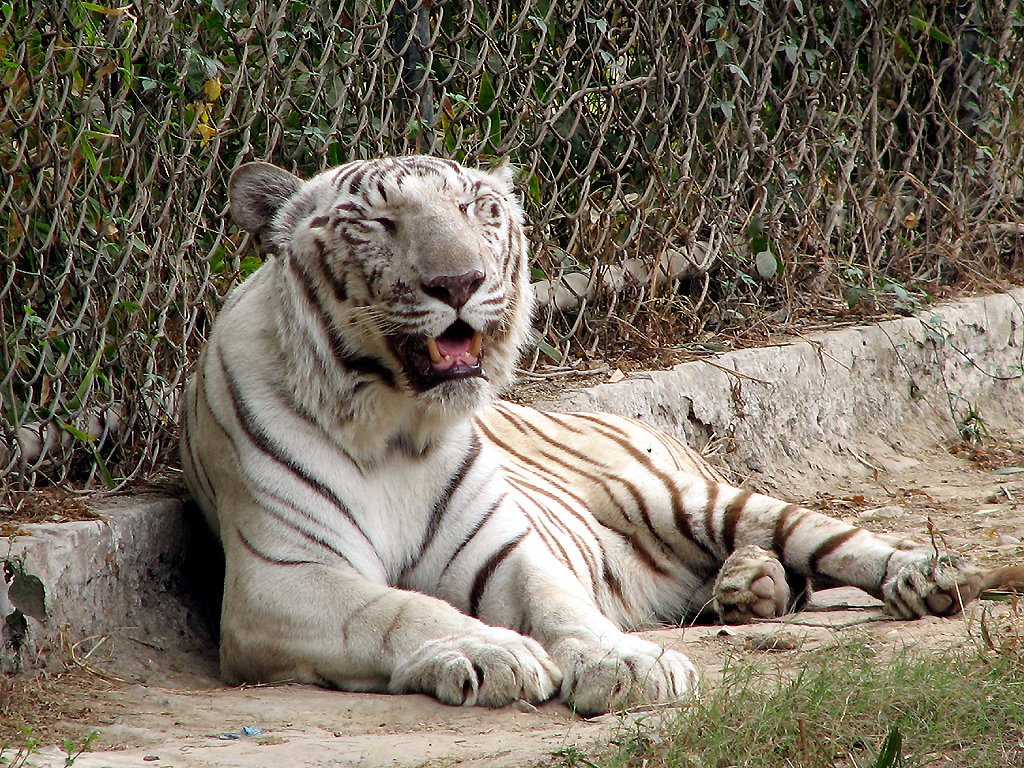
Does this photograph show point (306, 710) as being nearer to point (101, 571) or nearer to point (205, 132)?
point (101, 571)

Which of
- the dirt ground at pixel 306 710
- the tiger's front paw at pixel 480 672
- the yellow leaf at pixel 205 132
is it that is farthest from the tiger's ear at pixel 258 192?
the tiger's front paw at pixel 480 672

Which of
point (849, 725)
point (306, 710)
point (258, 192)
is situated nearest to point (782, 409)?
point (258, 192)

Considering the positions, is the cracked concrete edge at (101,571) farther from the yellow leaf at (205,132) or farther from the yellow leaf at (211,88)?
the yellow leaf at (211,88)

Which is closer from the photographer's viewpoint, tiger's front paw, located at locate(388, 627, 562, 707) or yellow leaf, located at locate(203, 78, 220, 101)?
tiger's front paw, located at locate(388, 627, 562, 707)

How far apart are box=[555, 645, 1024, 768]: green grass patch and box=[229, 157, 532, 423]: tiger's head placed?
3.65 feet

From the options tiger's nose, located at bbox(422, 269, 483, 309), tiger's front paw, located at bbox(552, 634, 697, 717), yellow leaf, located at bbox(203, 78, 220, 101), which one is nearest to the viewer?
tiger's front paw, located at bbox(552, 634, 697, 717)

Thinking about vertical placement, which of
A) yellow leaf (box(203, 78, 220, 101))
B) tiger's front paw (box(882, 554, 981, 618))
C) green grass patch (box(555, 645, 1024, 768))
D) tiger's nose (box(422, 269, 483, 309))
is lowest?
tiger's front paw (box(882, 554, 981, 618))

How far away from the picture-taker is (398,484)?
11.8 feet

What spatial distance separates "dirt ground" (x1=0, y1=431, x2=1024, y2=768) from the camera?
2.60m

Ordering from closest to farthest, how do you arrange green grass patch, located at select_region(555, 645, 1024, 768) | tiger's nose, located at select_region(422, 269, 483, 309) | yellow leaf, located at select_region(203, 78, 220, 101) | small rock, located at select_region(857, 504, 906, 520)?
green grass patch, located at select_region(555, 645, 1024, 768), tiger's nose, located at select_region(422, 269, 483, 309), yellow leaf, located at select_region(203, 78, 220, 101), small rock, located at select_region(857, 504, 906, 520)

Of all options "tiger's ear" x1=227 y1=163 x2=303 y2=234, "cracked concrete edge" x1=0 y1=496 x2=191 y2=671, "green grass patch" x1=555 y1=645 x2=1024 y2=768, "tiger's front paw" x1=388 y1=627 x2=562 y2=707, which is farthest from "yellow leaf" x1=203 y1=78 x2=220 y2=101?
"green grass patch" x1=555 y1=645 x2=1024 y2=768

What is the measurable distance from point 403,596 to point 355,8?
2300 mm

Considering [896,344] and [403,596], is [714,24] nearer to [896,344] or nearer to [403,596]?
[896,344]

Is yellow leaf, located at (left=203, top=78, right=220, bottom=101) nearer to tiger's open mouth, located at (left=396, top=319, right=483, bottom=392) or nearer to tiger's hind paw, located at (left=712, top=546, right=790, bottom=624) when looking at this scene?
tiger's open mouth, located at (left=396, top=319, right=483, bottom=392)
